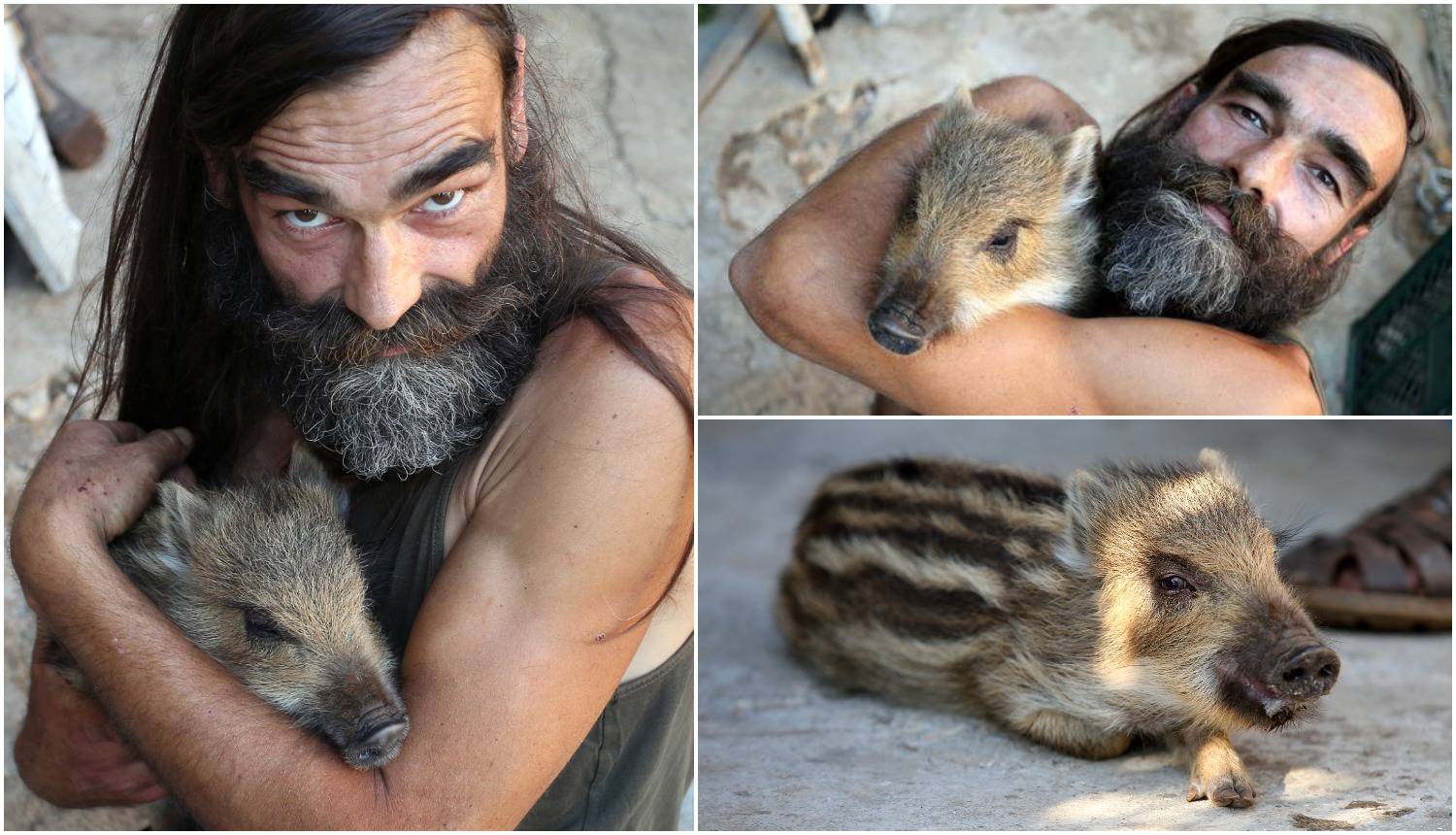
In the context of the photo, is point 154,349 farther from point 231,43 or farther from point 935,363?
point 935,363

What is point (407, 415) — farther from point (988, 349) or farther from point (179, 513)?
point (988, 349)

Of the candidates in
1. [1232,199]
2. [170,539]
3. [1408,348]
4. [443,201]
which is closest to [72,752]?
[170,539]

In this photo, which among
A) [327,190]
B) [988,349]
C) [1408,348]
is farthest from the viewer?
[1408,348]

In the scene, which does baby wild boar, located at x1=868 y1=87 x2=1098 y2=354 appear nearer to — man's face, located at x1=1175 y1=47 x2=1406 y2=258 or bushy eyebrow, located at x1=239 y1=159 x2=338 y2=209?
man's face, located at x1=1175 y1=47 x2=1406 y2=258

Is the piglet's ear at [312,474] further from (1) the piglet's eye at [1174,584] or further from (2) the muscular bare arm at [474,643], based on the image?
(1) the piglet's eye at [1174,584]

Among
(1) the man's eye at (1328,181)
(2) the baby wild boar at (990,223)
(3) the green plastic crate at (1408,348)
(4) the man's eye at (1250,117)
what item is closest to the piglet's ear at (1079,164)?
(2) the baby wild boar at (990,223)

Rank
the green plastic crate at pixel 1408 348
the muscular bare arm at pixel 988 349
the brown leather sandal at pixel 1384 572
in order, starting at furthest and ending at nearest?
1. the green plastic crate at pixel 1408 348
2. the brown leather sandal at pixel 1384 572
3. the muscular bare arm at pixel 988 349
